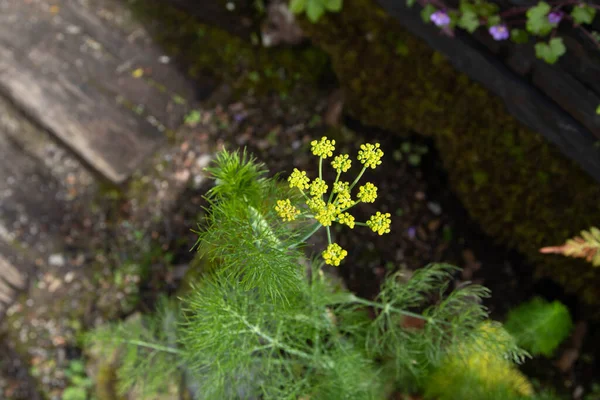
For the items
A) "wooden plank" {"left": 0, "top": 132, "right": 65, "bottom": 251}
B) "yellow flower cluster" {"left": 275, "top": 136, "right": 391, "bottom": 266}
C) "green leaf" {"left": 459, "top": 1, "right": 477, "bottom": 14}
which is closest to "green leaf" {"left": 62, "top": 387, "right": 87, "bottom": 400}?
"wooden plank" {"left": 0, "top": 132, "right": 65, "bottom": 251}

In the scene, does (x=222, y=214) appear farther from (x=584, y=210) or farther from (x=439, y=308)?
(x=584, y=210)

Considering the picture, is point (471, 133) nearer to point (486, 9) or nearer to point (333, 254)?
point (486, 9)

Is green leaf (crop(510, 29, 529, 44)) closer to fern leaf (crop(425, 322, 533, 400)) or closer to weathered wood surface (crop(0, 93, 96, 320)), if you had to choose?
fern leaf (crop(425, 322, 533, 400))

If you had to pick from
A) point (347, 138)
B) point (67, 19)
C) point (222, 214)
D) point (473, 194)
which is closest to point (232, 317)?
point (222, 214)

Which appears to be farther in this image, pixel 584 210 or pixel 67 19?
pixel 67 19

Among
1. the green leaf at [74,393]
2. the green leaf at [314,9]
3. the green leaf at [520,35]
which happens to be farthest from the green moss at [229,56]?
the green leaf at [74,393]

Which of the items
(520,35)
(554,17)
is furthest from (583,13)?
(520,35)
